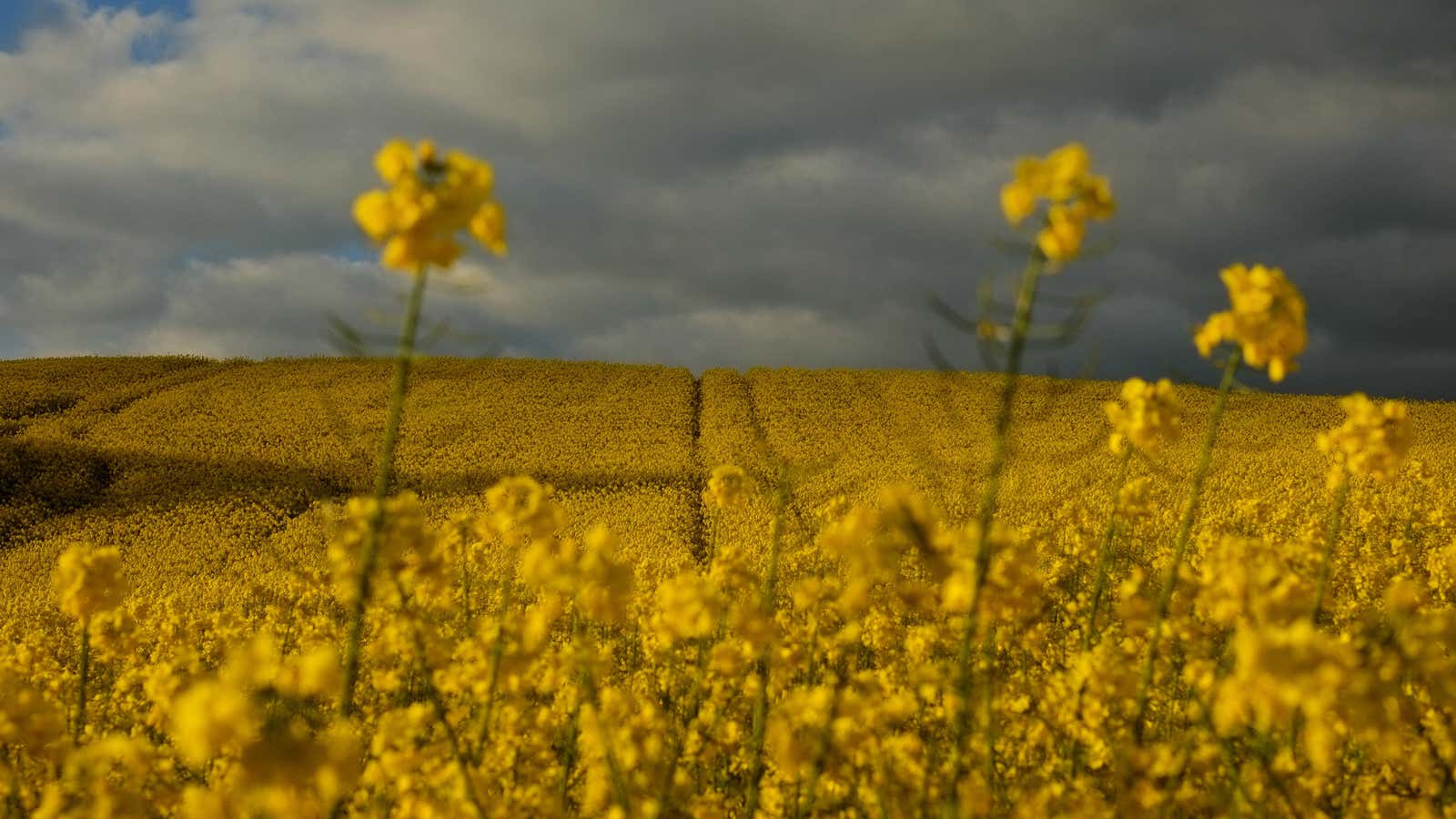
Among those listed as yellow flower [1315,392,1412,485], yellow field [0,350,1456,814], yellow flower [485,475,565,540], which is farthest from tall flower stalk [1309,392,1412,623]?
yellow flower [485,475,565,540]

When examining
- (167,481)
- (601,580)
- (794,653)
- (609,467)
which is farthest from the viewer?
(609,467)

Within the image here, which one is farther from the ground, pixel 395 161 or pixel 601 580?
pixel 395 161

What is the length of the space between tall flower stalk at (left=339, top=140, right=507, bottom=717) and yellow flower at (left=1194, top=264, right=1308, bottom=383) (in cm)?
243

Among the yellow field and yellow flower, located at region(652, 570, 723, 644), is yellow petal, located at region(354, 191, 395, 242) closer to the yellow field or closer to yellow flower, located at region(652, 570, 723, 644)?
yellow flower, located at region(652, 570, 723, 644)

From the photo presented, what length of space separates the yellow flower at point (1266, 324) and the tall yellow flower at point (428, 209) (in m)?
2.42

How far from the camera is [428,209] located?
9.18 ft

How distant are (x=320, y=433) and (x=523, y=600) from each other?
22.6 meters

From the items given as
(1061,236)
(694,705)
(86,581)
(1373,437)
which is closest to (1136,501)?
(1373,437)

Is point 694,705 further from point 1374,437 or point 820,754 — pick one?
point 1374,437

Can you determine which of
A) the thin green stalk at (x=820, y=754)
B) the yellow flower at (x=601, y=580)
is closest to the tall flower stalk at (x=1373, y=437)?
the thin green stalk at (x=820, y=754)

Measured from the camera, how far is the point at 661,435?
1400 inches

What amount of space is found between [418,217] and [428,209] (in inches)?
1.5

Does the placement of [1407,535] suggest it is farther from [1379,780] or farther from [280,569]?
[280,569]

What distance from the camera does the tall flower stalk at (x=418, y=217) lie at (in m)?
2.78
